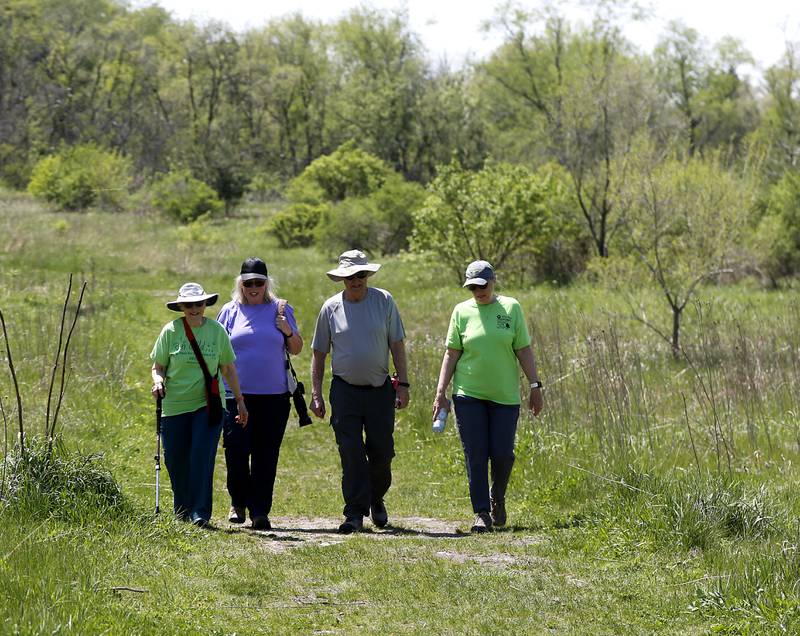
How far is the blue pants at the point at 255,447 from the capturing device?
26.6 ft

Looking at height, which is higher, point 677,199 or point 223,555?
point 677,199

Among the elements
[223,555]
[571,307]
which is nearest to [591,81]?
[571,307]

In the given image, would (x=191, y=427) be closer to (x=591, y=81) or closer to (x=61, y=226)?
(x=591, y=81)

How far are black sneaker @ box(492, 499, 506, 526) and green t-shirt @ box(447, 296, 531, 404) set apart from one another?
0.78m

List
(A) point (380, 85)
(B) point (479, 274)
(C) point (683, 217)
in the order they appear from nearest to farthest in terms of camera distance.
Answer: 1. (B) point (479, 274)
2. (C) point (683, 217)
3. (A) point (380, 85)

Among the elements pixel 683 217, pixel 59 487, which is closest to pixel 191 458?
pixel 59 487

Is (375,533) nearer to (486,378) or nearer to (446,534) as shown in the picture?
(446,534)

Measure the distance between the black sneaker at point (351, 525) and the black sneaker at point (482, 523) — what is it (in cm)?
80

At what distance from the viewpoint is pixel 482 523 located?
7.89 m

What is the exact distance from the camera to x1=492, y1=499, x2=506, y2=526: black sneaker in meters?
8.14

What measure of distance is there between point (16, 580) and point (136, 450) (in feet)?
19.9

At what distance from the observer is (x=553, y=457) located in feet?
31.3

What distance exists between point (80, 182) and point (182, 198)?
4093 mm

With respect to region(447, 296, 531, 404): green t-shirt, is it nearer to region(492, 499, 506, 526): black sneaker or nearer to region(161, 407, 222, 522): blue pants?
region(492, 499, 506, 526): black sneaker
